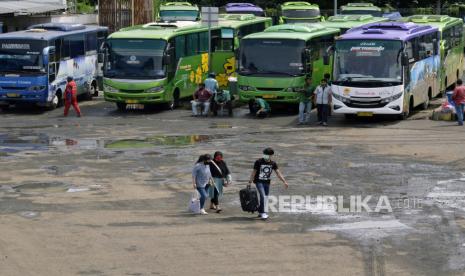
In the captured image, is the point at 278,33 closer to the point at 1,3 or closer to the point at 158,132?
the point at 158,132

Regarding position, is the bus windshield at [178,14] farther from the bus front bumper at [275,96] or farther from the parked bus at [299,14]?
the bus front bumper at [275,96]

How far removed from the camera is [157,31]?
1532 inches

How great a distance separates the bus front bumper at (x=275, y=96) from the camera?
36.8 metres

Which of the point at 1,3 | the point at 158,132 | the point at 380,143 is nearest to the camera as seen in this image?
the point at 380,143

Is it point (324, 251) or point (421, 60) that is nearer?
point (324, 251)

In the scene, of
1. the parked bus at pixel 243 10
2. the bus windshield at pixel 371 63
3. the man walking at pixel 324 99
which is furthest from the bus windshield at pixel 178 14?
the bus windshield at pixel 371 63

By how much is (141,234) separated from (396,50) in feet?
57.1

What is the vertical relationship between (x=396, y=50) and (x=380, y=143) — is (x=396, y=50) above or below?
above

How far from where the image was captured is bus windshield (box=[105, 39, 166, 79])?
1495 inches

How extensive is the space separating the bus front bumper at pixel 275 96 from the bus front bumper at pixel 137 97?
2932mm

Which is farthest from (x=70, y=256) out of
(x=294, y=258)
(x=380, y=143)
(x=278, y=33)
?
(x=278, y=33)

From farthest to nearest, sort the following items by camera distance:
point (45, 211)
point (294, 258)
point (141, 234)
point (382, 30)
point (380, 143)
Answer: point (382, 30), point (380, 143), point (45, 211), point (141, 234), point (294, 258)

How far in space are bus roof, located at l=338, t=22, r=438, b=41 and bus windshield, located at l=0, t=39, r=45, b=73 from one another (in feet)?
35.3

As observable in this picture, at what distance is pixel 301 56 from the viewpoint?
1455 inches
